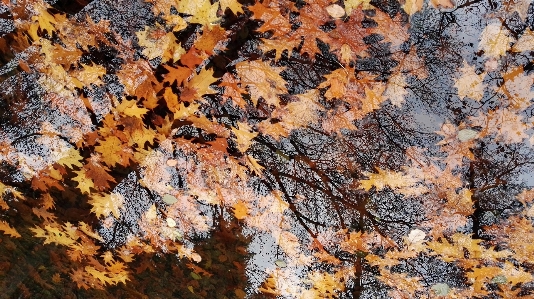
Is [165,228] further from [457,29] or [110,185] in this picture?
[457,29]

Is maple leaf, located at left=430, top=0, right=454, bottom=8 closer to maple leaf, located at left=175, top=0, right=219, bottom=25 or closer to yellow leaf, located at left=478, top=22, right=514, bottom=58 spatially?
yellow leaf, located at left=478, top=22, right=514, bottom=58

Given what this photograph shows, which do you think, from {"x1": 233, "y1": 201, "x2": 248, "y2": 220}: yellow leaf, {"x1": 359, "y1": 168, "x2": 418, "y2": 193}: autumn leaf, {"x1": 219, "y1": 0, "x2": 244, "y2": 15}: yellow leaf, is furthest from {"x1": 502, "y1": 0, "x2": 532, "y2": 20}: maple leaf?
{"x1": 233, "y1": 201, "x2": 248, "y2": 220}: yellow leaf

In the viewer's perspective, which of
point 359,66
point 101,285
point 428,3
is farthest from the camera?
point 101,285

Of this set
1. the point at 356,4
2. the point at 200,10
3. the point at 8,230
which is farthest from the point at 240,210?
the point at 8,230

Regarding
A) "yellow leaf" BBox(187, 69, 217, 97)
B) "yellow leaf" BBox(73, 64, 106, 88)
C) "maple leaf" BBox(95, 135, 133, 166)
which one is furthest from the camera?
"maple leaf" BBox(95, 135, 133, 166)

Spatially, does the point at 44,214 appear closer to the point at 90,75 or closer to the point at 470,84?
the point at 90,75

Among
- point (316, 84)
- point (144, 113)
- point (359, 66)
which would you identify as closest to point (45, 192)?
point (144, 113)

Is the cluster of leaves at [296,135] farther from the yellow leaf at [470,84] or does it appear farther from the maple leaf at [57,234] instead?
the maple leaf at [57,234]

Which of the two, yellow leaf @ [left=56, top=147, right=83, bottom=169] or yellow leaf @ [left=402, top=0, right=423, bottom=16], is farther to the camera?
yellow leaf @ [left=56, top=147, right=83, bottom=169]
